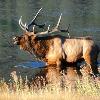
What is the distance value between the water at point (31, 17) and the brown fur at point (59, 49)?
93 centimetres

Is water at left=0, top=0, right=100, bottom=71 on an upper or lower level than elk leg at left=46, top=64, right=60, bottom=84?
upper

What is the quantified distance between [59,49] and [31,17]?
16.1m

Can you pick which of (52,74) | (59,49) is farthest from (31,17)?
(52,74)

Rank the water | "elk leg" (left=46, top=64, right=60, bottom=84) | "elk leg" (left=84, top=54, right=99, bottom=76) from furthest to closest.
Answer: the water
"elk leg" (left=84, top=54, right=99, bottom=76)
"elk leg" (left=46, top=64, right=60, bottom=84)

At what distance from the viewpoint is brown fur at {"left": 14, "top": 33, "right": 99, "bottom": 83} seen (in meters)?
20.5

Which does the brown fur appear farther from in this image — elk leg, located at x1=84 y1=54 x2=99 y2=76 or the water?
the water

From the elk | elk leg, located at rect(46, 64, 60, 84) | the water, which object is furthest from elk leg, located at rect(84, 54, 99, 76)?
the water

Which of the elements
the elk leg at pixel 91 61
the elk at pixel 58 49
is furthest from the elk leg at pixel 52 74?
the elk leg at pixel 91 61

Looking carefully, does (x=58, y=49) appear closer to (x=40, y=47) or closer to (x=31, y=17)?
(x=40, y=47)

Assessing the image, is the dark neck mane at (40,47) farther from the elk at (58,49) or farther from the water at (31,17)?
the water at (31,17)

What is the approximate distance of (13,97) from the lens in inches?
437

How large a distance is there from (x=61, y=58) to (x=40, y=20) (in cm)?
1440

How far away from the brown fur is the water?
0.93 m

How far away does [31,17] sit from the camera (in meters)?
36.4
